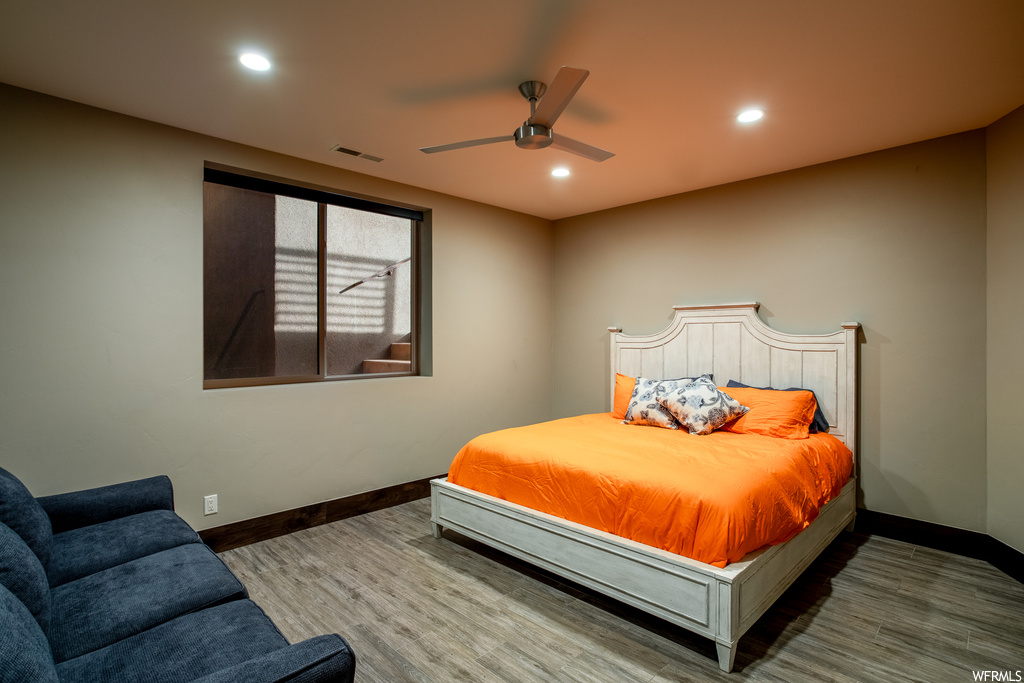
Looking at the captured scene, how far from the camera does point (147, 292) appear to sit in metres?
2.83

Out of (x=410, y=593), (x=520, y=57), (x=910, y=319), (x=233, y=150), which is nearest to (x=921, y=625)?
(x=910, y=319)

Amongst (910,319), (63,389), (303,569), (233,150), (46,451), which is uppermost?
(233,150)

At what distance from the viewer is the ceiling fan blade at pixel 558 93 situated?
1.91 meters

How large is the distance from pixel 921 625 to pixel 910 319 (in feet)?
6.09

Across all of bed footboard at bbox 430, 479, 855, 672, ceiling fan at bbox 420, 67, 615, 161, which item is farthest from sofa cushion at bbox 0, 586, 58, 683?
ceiling fan at bbox 420, 67, 615, 161

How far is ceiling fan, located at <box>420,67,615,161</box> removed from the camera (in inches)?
78.0

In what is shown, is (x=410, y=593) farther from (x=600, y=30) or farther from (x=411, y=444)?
(x=600, y=30)

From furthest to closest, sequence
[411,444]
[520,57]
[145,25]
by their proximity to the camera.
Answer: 1. [411,444]
2. [520,57]
3. [145,25]

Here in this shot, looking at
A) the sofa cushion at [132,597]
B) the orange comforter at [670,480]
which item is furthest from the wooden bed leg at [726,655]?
the sofa cushion at [132,597]

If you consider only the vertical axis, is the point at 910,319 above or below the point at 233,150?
below

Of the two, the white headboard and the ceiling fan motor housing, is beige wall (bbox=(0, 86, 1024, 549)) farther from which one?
the ceiling fan motor housing

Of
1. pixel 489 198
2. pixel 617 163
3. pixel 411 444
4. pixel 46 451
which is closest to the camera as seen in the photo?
pixel 46 451

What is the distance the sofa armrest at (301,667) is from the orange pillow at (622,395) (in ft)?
10.1

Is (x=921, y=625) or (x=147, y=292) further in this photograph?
(x=147, y=292)
